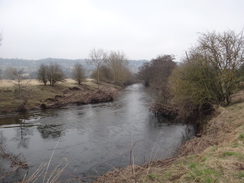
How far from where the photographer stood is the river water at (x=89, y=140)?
12138 mm

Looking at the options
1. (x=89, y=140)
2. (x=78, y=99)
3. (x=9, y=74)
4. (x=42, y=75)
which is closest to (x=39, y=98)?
(x=78, y=99)

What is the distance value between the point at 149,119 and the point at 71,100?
19236 millimetres

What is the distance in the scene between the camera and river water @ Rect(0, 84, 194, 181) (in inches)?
478

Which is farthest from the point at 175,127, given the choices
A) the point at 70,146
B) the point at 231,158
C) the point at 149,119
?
the point at 231,158

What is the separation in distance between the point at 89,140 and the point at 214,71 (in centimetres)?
1370

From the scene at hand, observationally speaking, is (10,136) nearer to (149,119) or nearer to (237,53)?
(149,119)

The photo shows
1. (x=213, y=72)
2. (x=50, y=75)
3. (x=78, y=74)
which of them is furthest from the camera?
(x=78, y=74)

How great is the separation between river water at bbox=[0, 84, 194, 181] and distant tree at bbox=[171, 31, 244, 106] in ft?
13.0

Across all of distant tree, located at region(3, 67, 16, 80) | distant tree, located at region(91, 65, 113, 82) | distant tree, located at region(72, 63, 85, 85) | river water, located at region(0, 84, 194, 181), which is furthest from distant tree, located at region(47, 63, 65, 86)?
distant tree, located at region(91, 65, 113, 82)

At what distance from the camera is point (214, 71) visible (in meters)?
19.9

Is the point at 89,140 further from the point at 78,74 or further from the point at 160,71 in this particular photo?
the point at 160,71

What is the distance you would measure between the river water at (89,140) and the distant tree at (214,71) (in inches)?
156

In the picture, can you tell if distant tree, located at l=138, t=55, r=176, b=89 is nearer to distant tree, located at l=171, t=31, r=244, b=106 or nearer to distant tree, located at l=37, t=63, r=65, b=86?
distant tree, located at l=37, t=63, r=65, b=86

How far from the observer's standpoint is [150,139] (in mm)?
16297
